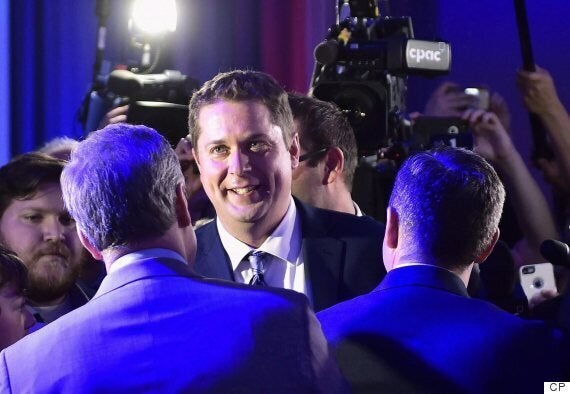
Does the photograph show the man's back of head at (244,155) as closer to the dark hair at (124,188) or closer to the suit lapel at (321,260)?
the suit lapel at (321,260)

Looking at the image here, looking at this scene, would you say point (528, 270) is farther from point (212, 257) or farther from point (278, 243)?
point (212, 257)

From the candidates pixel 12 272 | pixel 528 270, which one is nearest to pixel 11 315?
pixel 12 272

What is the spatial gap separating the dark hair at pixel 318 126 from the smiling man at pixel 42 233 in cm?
69

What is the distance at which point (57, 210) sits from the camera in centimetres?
294

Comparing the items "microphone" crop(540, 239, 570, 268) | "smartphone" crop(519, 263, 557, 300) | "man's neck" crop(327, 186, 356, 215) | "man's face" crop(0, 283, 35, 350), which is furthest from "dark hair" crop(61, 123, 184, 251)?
"smartphone" crop(519, 263, 557, 300)

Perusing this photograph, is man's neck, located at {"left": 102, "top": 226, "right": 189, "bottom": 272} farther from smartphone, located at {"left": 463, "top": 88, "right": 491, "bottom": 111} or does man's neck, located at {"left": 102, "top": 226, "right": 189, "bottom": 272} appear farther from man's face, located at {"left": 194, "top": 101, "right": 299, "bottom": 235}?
smartphone, located at {"left": 463, "top": 88, "right": 491, "bottom": 111}

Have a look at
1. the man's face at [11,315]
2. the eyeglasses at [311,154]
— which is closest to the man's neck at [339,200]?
the eyeglasses at [311,154]

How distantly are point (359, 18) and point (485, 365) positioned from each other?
6.47ft

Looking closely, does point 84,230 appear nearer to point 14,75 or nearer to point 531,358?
point 531,358

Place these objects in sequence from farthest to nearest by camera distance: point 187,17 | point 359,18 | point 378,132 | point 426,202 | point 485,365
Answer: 1. point 187,17
2. point 359,18
3. point 378,132
4. point 426,202
5. point 485,365

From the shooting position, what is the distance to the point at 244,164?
2.58 metres

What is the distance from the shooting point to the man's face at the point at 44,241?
9.15 ft

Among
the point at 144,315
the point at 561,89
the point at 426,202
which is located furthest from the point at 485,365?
the point at 561,89

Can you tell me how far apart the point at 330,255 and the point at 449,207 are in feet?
2.70
